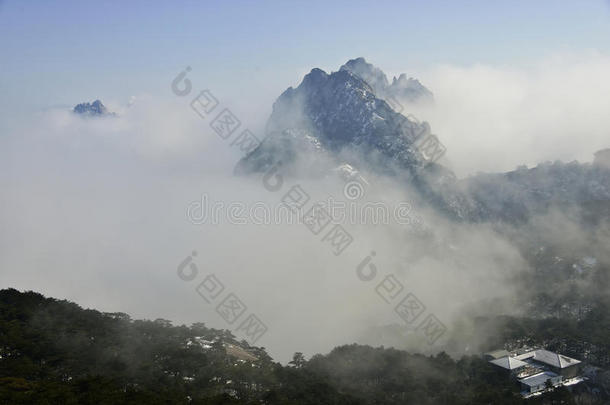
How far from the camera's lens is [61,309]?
76.4 metres

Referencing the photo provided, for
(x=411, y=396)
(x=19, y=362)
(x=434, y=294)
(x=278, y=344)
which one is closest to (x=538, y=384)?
(x=411, y=396)

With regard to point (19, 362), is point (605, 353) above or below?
below

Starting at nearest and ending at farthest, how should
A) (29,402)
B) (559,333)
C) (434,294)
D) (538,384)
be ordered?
(29,402)
(538,384)
(559,333)
(434,294)

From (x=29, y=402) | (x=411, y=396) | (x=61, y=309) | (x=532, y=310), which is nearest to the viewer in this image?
(x=29, y=402)

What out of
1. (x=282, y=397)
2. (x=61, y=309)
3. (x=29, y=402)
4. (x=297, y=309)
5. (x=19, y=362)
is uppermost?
(x=297, y=309)

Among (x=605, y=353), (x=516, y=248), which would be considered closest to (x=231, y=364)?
(x=605, y=353)

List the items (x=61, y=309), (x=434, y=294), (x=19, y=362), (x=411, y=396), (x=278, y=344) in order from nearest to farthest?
(x=19, y=362) → (x=411, y=396) → (x=61, y=309) → (x=278, y=344) → (x=434, y=294)

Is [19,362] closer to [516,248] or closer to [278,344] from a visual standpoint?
[278,344]

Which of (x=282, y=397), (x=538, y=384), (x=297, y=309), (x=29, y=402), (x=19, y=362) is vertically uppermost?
(x=297, y=309)

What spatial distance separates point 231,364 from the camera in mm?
66312

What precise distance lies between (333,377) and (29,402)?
42.6m

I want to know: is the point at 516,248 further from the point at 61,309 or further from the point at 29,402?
the point at 29,402

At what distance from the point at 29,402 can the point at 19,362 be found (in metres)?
15.8

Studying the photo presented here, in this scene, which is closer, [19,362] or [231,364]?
[19,362]
